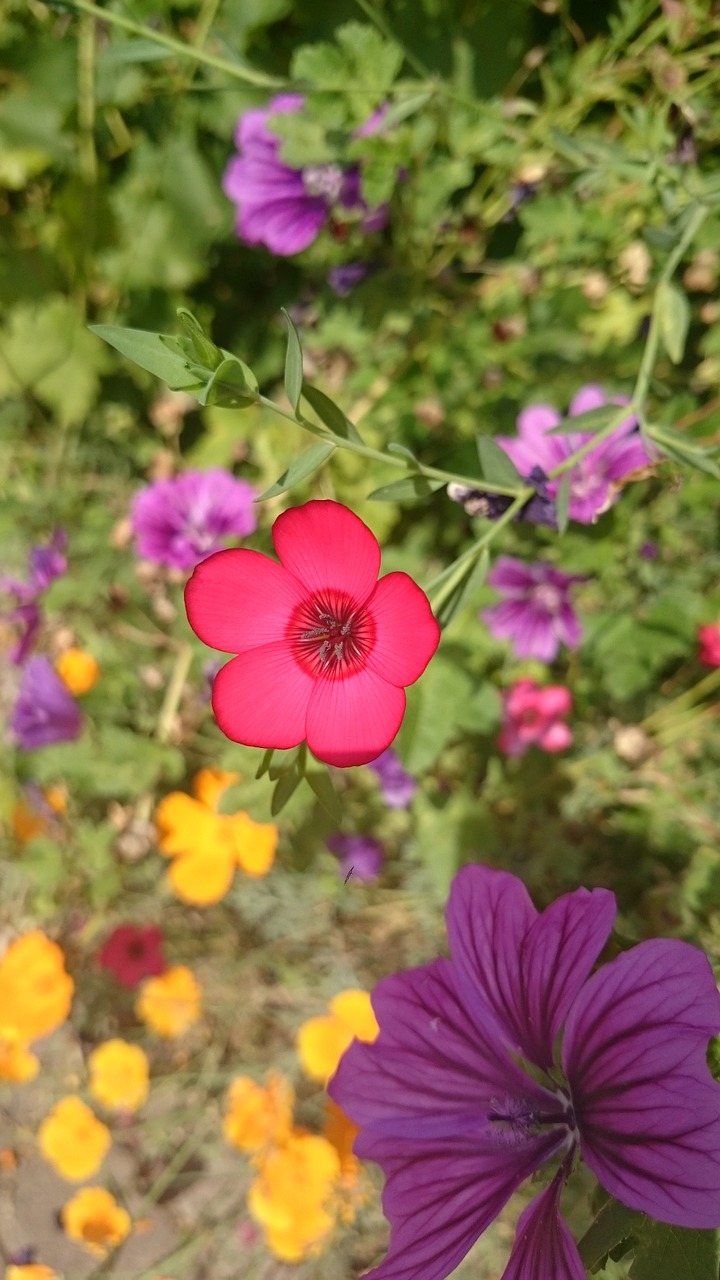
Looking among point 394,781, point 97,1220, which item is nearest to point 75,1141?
point 97,1220

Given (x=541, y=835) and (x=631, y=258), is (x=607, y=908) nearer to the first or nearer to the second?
(x=541, y=835)

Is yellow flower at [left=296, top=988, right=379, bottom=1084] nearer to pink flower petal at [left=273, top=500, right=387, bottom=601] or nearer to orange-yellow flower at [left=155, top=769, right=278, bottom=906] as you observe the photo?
orange-yellow flower at [left=155, top=769, right=278, bottom=906]

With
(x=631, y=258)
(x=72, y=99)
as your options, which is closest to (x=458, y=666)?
(x=631, y=258)

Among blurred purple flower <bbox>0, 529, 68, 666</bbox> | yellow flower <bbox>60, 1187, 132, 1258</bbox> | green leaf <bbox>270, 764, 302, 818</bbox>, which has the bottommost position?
yellow flower <bbox>60, 1187, 132, 1258</bbox>

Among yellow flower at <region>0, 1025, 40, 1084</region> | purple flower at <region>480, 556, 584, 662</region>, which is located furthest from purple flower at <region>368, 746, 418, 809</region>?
yellow flower at <region>0, 1025, 40, 1084</region>

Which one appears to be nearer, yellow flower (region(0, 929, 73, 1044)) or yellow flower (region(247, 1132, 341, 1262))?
yellow flower (region(247, 1132, 341, 1262))

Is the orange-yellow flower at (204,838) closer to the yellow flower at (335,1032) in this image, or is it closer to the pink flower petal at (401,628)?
the yellow flower at (335,1032)
